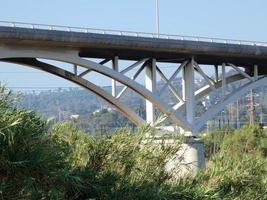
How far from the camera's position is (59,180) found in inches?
272

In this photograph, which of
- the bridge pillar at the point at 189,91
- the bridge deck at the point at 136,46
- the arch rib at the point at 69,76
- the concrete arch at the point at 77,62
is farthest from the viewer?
the bridge pillar at the point at 189,91

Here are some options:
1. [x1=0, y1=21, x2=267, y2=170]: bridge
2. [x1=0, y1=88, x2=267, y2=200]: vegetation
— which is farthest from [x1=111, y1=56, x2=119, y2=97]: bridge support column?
[x1=0, y1=88, x2=267, y2=200]: vegetation

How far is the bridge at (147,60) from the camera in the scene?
26.9 metres

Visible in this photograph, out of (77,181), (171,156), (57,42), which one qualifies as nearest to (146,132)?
(171,156)

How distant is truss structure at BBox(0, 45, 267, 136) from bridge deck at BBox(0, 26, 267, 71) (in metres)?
0.37

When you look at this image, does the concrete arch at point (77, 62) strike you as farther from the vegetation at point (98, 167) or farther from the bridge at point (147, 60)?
the vegetation at point (98, 167)

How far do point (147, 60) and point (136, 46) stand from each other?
175 cm

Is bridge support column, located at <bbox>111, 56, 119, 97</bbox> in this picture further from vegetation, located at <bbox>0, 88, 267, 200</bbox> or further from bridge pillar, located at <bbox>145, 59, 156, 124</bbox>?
vegetation, located at <bbox>0, 88, 267, 200</bbox>

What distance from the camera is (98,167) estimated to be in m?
8.45

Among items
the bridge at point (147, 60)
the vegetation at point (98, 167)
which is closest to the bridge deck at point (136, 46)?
the bridge at point (147, 60)

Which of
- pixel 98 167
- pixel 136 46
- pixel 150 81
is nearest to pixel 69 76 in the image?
pixel 136 46

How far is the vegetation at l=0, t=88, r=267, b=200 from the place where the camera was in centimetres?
634

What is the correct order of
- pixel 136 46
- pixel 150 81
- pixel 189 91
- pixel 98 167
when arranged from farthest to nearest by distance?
1. pixel 189 91
2. pixel 150 81
3. pixel 136 46
4. pixel 98 167

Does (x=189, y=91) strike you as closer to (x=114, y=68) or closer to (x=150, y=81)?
(x=150, y=81)
